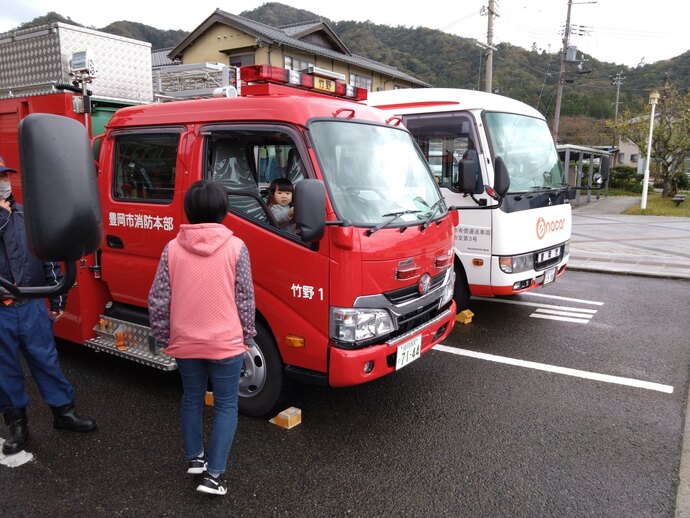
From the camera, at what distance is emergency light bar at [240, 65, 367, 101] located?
385 cm

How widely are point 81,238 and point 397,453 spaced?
2484 millimetres

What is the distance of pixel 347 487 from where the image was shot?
9.88 feet

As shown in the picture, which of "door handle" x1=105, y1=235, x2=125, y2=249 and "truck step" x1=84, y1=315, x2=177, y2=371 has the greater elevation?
"door handle" x1=105, y1=235, x2=125, y2=249

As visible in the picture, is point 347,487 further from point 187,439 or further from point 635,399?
point 635,399

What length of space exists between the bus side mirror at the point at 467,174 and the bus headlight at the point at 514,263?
0.90 meters

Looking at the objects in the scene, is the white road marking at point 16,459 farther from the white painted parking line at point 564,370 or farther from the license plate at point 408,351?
the white painted parking line at point 564,370

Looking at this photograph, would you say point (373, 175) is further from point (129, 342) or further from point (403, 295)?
point (129, 342)

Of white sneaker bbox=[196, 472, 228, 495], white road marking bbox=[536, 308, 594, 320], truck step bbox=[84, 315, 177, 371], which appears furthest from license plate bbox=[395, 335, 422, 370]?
white road marking bbox=[536, 308, 594, 320]

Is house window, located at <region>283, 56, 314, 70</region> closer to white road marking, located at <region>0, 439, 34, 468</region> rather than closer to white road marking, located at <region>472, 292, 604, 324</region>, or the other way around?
white road marking, located at <region>472, 292, 604, 324</region>

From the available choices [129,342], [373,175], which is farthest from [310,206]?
[129,342]

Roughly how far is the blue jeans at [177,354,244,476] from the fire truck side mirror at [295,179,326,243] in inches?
31.5

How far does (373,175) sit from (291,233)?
2.44 ft

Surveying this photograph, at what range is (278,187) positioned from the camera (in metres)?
3.68

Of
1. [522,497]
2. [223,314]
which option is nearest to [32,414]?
[223,314]
